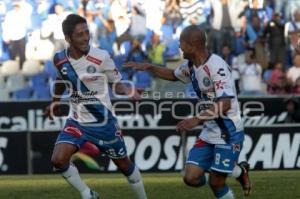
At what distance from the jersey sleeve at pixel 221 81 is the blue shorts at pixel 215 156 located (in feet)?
2.13

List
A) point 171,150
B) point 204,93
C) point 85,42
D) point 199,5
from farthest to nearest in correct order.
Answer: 1. point 199,5
2. point 171,150
3. point 85,42
4. point 204,93

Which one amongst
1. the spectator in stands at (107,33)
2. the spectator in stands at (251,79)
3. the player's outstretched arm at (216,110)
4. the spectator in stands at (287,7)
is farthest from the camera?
the spectator in stands at (107,33)

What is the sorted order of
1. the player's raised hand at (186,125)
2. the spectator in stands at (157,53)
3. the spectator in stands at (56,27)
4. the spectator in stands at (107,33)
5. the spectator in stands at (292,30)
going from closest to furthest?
the player's raised hand at (186,125), the spectator in stands at (292,30), the spectator in stands at (157,53), the spectator in stands at (56,27), the spectator in stands at (107,33)

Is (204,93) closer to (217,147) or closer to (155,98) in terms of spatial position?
(217,147)

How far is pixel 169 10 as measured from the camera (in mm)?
20828

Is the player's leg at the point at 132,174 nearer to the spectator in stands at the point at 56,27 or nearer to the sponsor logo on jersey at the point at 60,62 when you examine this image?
the sponsor logo on jersey at the point at 60,62

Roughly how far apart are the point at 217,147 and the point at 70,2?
39.8ft

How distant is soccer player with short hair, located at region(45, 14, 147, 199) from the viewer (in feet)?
35.6

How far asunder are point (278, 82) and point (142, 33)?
347 cm

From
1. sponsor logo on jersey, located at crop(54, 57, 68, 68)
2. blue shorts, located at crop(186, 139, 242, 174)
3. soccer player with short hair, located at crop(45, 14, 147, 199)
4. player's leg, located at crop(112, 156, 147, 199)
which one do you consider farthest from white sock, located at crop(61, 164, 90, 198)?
blue shorts, located at crop(186, 139, 242, 174)

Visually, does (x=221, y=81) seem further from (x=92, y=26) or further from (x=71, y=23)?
(x=92, y=26)

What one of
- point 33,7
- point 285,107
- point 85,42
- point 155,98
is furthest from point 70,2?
point 85,42

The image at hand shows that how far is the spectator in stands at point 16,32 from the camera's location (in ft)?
68.2

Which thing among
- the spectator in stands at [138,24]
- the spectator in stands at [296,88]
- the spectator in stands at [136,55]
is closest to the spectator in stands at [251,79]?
the spectator in stands at [296,88]
